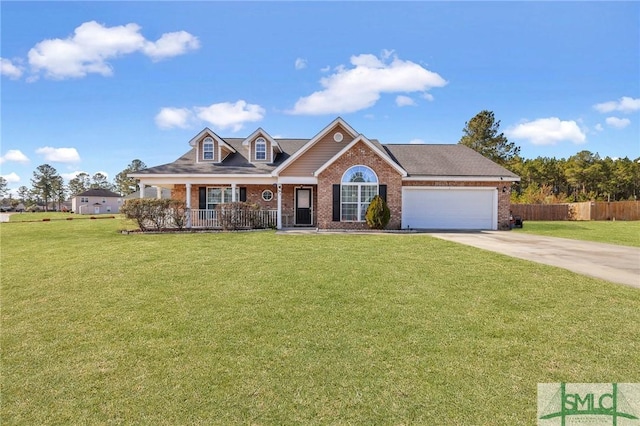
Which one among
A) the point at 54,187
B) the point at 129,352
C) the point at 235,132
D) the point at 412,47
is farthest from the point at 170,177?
the point at 54,187

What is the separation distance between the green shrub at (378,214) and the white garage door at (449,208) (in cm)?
250

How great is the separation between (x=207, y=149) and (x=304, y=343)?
62.1 ft

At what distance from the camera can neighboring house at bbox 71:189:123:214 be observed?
69.2 meters

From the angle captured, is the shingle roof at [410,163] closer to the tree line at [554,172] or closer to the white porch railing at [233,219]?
Result: the white porch railing at [233,219]

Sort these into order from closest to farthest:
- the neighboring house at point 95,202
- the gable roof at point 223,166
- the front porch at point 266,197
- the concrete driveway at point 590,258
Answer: the concrete driveway at point 590,258 < the gable roof at point 223,166 < the front porch at point 266,197 < the neighboring house at point 95,202

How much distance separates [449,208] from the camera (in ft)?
62.2

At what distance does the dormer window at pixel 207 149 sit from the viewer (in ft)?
67.6

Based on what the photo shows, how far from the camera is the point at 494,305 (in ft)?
17.1

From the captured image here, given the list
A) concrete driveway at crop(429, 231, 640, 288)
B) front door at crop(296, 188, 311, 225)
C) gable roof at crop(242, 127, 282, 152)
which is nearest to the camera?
concrete driveway at crop(429, 231, 640, 288)

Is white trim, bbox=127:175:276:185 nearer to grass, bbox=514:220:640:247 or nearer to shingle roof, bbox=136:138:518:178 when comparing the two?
shingle roof, bbox=136:138:518:178

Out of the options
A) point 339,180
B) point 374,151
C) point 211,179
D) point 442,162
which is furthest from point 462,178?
point 211,179

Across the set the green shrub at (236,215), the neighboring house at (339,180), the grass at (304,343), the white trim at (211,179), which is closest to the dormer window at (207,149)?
the neighboring house at (339,180)

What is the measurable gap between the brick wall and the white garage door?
1625mm

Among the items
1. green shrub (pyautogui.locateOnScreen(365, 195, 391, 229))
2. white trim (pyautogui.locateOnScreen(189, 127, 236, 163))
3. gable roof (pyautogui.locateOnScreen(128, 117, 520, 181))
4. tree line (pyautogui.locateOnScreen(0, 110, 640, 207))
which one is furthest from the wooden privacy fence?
white trim (pyautogui.locateOnScreen(189, 127, 236, 163))
